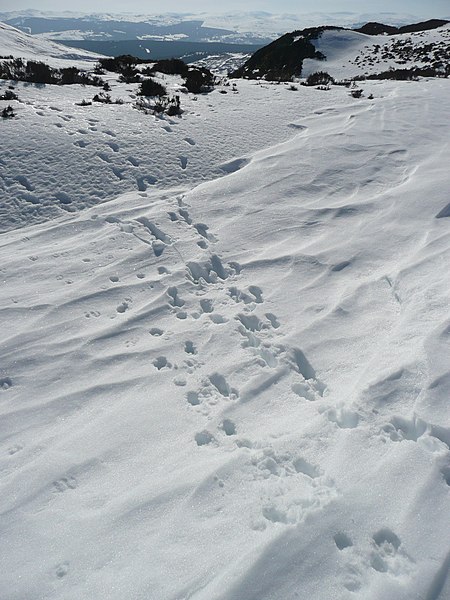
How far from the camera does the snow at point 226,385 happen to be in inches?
73.1

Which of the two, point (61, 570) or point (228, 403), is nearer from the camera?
point (61, 570)

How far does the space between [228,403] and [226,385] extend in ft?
0.58

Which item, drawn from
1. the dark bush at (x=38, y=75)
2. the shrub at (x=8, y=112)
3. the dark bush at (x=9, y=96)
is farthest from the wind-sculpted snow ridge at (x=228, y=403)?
the dark bush at (x=38, y=75)

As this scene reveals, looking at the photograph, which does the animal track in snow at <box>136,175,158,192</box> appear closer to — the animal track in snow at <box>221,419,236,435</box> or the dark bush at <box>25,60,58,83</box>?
the animal track in snow at <box>221,419,236,435</box>

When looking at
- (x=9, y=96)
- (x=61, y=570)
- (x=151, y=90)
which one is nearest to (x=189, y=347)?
(x=61, y=570)

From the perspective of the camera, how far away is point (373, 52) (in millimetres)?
29000

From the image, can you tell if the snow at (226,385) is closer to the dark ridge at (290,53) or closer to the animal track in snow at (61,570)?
the animal track in snow at (61,570)

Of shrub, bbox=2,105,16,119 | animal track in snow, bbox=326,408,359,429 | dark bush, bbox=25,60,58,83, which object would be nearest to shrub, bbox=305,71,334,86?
dark bush, bbox=25,60,58,83

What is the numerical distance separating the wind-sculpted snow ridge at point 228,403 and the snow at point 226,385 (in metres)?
0.01

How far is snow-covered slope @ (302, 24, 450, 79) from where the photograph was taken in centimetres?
2425

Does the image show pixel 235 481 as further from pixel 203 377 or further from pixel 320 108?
pixel 320 108

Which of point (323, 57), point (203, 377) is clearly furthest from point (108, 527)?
point (323, 57)

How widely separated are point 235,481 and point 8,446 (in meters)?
1.45

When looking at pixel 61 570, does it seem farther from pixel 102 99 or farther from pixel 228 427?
pixel 102 99
